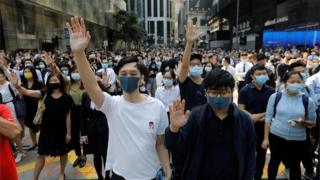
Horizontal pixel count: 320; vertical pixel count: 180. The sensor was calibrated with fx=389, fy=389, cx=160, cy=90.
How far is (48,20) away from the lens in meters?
30.4

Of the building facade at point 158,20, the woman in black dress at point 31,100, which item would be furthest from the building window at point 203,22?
the woman in black dress at point 31,100

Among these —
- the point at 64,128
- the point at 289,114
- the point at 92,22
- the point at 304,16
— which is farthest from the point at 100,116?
the point at 92,22

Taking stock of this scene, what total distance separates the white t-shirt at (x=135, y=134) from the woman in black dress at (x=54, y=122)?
261 centimetres

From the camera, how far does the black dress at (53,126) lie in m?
5.48

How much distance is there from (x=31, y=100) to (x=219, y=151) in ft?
18.4

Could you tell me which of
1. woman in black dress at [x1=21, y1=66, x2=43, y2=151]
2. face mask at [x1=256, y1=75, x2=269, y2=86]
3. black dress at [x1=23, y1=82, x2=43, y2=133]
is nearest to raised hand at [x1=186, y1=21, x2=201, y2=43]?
face mask at [x1=256, y1=75, x2=269, y2=86]

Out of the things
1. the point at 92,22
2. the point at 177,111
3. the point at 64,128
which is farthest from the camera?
the point at 92,22

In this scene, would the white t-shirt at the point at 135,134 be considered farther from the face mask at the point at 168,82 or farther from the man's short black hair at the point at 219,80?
the face mask at the point at 168,82

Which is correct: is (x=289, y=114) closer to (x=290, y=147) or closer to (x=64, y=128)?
(x=290, y=147)

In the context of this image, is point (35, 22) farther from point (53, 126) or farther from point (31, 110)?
point (53, 126)

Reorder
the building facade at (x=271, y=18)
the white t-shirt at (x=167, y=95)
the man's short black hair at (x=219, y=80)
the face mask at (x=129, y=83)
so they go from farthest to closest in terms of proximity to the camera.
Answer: the building facade at (x=271, y=18)
the white t-shirt at (x=167, y=95)
the face mask at (x=129, y=83)
the man's short black hair at (x=219, y=80)

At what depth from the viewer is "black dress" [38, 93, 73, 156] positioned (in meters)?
5.48

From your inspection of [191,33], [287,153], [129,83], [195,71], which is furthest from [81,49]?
[287,153]

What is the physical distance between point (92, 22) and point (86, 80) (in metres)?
49.4
